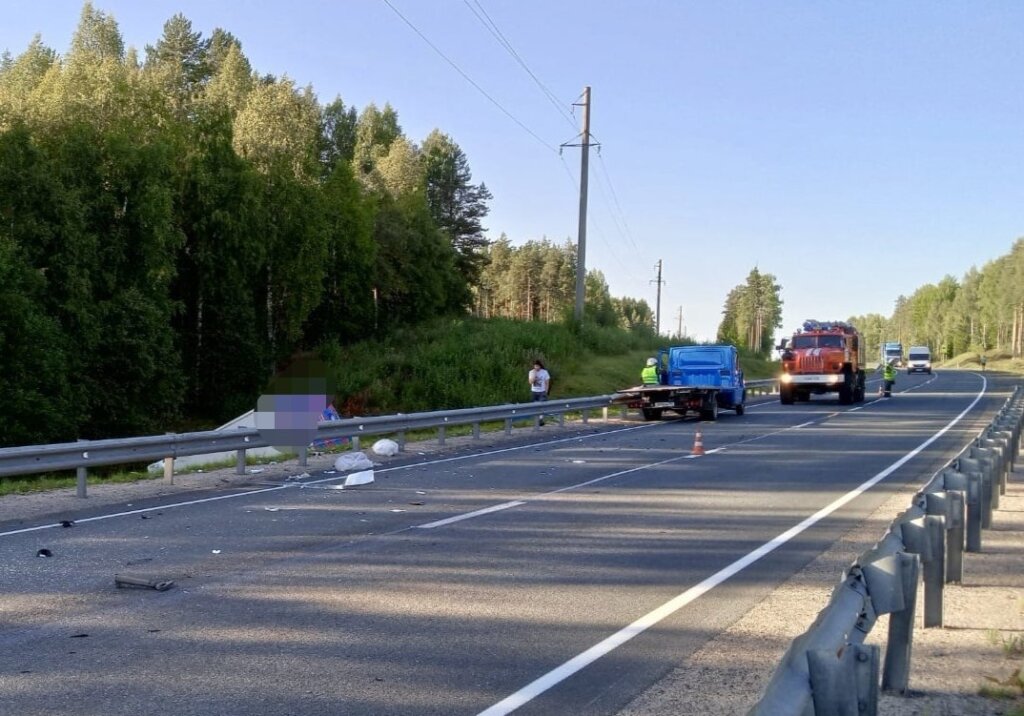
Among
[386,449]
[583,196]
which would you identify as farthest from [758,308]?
[386,449]

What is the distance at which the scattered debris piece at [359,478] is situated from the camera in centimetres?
1526

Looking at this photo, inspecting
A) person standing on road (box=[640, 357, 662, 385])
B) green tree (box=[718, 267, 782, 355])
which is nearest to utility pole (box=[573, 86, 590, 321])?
person standing on road (box=[640, 357, 662, 385])

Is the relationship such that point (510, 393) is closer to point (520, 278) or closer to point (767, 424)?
point (767, 424)

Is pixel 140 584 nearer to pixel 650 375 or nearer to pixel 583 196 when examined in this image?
pixel 650 375

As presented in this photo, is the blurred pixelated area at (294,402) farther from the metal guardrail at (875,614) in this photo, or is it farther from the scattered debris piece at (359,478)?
the metal guardrail at (875,614)

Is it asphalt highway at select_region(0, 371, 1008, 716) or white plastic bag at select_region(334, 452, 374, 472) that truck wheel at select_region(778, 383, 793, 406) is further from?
white plastic bag at select_region(334, 452, 374, 472)

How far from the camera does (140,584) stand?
8.31 meters

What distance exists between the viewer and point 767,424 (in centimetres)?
2938

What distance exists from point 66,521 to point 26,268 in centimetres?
2670

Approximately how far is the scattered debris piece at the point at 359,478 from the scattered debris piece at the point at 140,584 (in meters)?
6.73

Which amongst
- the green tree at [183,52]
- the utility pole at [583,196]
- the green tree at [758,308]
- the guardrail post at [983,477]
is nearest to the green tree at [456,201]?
the green tree at [183,52]

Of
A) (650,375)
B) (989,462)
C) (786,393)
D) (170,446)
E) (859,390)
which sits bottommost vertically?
(170,446)

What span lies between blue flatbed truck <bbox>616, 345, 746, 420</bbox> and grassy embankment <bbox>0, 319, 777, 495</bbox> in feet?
36.3

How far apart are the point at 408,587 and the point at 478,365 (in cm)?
3807
